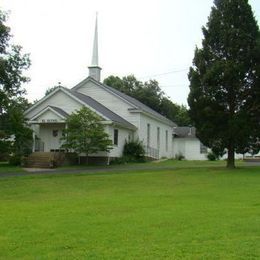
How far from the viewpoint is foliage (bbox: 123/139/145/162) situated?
147 feet

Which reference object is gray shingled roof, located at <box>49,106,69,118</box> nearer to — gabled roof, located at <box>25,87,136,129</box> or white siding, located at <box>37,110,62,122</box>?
gabled roof, located at <box>25,87,136,129</box>

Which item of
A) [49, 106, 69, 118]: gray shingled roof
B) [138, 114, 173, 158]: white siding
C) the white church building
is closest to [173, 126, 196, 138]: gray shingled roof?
[138, 114, 173, 158]: white siding

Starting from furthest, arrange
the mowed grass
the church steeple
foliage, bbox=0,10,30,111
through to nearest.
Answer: the church steeple
foliage, bbox=0,10,30,111
the mowed grass

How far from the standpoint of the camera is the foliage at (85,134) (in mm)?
37969

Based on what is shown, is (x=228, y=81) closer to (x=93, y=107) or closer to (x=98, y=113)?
(x=98, y=113)

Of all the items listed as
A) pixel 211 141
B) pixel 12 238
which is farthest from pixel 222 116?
pixel 12 238

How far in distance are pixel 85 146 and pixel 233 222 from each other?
→ 89.1 feet

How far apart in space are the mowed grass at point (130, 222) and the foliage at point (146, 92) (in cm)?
5510

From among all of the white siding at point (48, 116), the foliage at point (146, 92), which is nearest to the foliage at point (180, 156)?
the foliage at point (146, 92)

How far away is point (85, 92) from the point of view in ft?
160

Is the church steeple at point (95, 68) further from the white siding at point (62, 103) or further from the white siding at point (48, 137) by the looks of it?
the white siding at point (48, 137)

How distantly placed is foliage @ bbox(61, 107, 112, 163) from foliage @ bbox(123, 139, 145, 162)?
247 inches

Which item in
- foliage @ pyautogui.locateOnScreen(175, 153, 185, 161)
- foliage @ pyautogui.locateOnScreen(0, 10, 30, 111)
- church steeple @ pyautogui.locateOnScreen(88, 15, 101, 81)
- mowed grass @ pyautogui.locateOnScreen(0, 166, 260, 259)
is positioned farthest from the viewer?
foliage @ pyautogui.locateOnScreen(175, 153, 185, 161)

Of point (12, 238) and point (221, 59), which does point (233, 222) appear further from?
point (221, 59)
